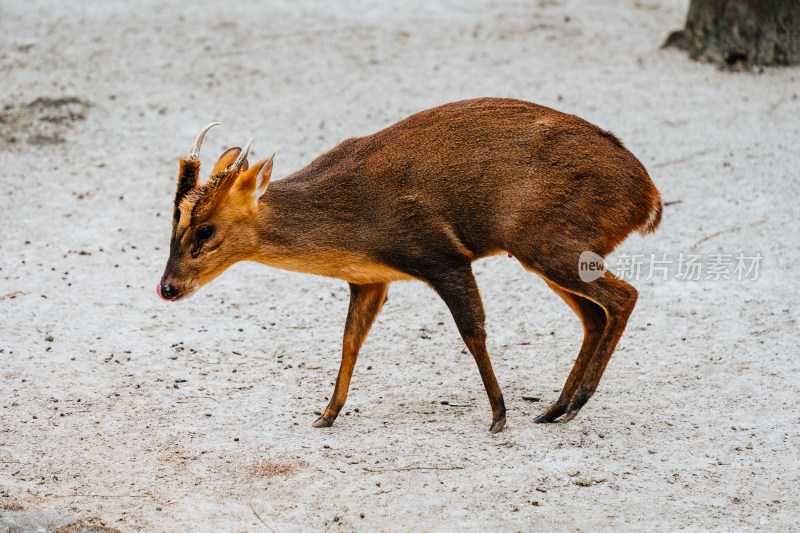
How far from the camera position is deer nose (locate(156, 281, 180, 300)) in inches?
197

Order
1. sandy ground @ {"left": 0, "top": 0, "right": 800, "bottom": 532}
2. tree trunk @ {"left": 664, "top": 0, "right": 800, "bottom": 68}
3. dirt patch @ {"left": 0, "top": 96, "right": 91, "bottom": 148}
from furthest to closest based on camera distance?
tree trunk @ {"left": 664, "top": 0, "right": 800, "bottom": 68} → dirt patch @ {"left": 0, "top": 96, "right": 91, "bottom": 148} → sandy ground @ {"left": 0, "top": 0, "right": 800, "bottom": 532}

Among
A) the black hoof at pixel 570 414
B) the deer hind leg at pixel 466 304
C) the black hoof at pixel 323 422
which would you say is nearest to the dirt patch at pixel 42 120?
the black hoof at pixel 323 422

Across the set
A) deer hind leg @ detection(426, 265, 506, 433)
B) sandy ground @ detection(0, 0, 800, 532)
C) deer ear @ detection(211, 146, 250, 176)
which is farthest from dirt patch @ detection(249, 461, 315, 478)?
deer ear @ detection(211, 146, 250, 176)

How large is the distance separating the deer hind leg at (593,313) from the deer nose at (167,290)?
1825 millimetres

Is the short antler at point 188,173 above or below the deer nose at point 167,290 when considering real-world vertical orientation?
above

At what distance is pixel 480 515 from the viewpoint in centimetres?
453

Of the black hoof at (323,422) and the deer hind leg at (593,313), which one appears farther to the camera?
the black hoof at (323,422)

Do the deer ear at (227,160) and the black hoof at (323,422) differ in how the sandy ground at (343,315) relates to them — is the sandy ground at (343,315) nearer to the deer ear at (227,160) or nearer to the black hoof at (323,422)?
the black hoof at (323,422)

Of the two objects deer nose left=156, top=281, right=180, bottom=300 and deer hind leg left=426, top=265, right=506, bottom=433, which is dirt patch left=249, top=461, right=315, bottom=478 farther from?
deer hind leg left=426, top=265, right=506, bottom=433

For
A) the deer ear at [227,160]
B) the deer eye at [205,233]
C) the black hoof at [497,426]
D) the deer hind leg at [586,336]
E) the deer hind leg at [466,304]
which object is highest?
the deer ear at [227,160]

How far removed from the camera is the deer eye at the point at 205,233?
197 inches

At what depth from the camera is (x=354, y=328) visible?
557 centimetres

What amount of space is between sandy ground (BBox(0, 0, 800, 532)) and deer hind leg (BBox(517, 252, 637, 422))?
6.2 inches

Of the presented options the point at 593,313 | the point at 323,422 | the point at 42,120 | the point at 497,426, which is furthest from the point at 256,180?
the point at 42,120
